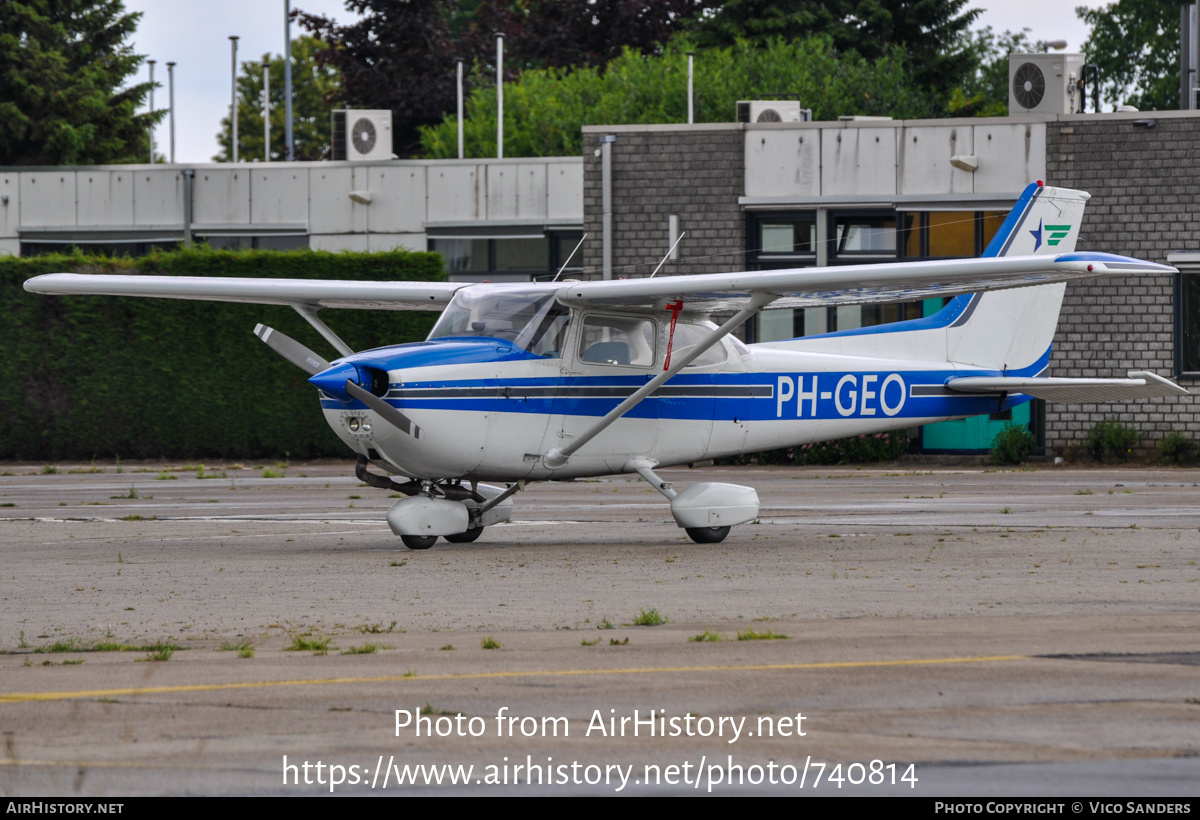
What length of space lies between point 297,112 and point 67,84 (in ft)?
92.6

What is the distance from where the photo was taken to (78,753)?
5.06 m

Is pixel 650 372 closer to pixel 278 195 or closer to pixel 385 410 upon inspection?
pixel 385 410

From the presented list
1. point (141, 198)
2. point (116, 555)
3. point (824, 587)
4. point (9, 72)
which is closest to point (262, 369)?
point (141, 198)

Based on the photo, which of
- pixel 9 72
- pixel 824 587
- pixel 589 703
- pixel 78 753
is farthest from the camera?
pixel 9 72

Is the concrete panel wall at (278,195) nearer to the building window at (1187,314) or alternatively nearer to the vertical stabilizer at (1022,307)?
the building window at (1187,314)

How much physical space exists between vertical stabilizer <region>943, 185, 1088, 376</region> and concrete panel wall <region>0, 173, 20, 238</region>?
859 inches

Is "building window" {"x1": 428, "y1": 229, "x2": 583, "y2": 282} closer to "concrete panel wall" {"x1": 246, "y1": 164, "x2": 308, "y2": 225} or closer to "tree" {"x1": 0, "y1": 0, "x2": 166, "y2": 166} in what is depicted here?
"concrete panel wall" {"x1": 246, "y1": 164, "x2": 308, "y2": 225}

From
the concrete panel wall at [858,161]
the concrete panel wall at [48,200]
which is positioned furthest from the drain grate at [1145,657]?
the concrete panel wall at [48,200]

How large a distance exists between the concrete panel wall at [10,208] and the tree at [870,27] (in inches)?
1102

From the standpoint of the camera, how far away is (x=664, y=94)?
4269 cm

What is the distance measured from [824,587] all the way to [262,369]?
15.5 m

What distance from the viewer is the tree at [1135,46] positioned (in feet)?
221

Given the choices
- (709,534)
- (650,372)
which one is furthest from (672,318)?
(709,534)

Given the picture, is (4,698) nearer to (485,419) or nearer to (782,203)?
(485,419)
